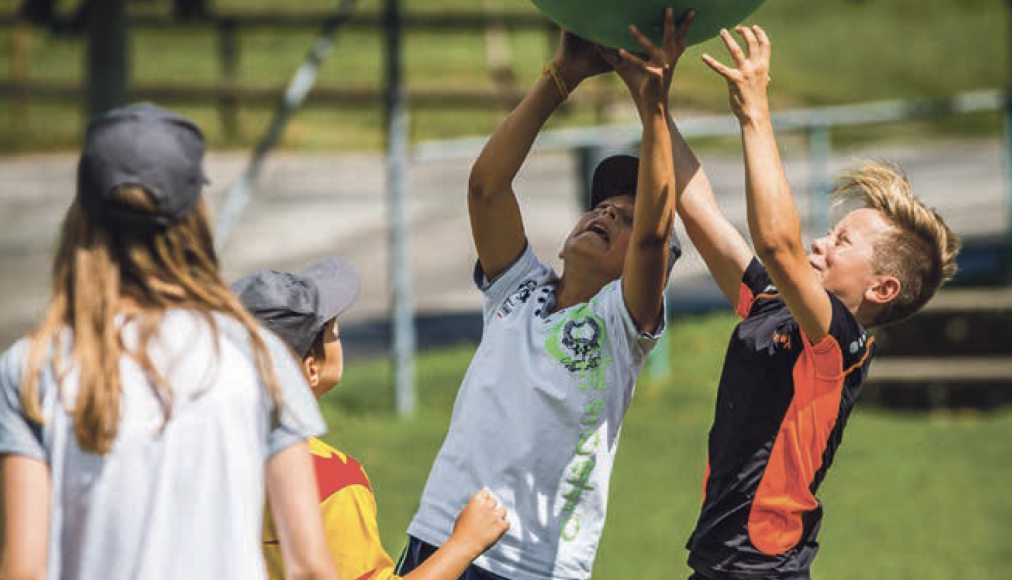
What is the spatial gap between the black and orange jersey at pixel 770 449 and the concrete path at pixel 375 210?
→ 6845 mm

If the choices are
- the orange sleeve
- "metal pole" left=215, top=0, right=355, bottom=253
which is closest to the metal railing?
"metal pole" left=215, top=0, right=355, bottom=253

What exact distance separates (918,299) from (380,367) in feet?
25.1

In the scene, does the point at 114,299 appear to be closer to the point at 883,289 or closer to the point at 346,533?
the point at 346,533

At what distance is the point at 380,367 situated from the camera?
1105 cm

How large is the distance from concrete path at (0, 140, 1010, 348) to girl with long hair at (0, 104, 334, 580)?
7310mm

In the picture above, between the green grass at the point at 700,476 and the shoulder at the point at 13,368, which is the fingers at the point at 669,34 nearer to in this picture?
the shoulder at the point at 13,368

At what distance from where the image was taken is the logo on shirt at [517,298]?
3482 mm

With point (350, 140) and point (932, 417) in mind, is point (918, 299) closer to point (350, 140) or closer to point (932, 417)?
point (932, 417)

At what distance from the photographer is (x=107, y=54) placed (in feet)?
26.5

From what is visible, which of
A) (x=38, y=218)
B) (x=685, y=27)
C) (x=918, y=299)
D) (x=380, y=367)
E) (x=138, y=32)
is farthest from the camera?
(x=138, y=32)

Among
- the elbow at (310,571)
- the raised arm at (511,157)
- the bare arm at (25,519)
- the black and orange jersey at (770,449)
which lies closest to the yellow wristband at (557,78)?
the raised arm at (511,157)

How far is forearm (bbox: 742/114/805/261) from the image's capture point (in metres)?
3.18

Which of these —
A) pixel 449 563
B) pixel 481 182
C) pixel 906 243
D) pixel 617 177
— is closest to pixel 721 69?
pixel 617 177

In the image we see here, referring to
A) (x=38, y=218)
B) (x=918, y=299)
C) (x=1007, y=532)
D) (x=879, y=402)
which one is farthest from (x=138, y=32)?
(x=918, y=299)
